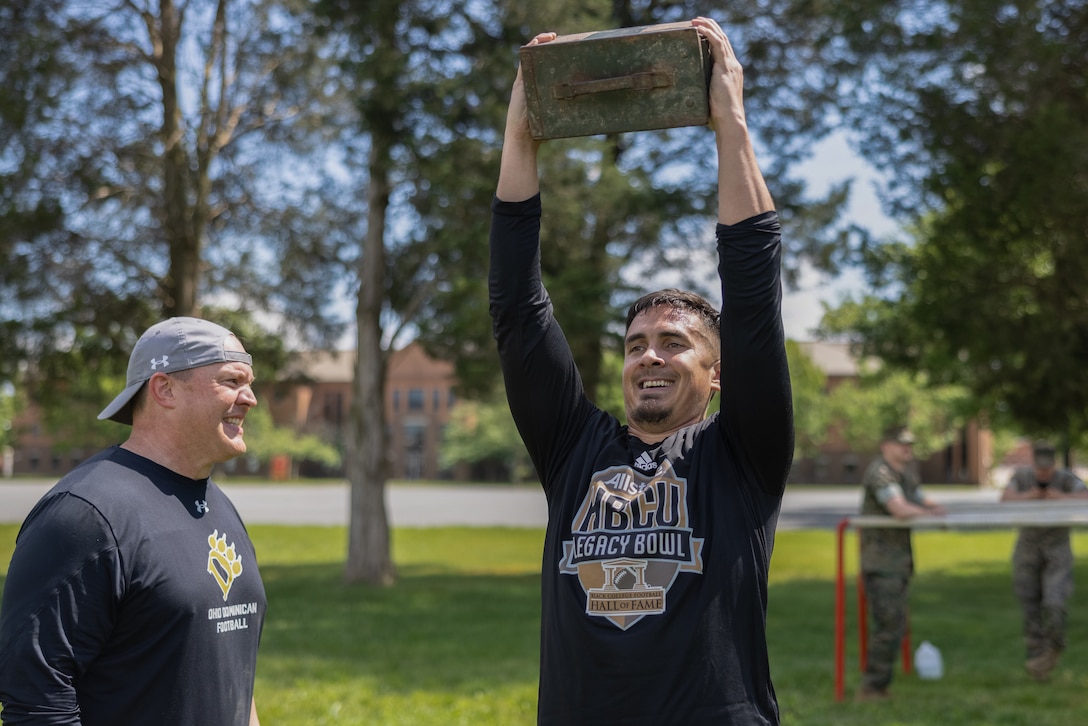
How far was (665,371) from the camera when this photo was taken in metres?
2.82

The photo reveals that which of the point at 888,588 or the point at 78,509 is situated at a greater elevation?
the point at 78,509

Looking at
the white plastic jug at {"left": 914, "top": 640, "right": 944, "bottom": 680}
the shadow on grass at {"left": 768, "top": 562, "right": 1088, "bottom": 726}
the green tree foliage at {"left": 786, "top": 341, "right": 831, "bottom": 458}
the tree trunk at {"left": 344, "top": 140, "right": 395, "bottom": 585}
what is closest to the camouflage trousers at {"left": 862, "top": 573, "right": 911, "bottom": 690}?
the shadow on grass at {"left": 768, "top": 562, "right": 1088, "bottom": 726}

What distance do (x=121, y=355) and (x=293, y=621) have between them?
21.3 ft

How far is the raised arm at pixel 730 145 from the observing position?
2588 millimetres

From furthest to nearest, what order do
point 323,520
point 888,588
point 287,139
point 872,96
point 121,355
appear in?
point 323,520
point 287,139
point 121,355
point 872,96
point 888,588

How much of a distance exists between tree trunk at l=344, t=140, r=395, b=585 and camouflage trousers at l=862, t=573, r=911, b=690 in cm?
1083

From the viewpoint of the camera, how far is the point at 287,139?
19891 mm

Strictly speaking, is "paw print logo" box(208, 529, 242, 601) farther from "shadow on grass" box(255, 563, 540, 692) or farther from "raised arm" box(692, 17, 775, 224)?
"shadow on grass" box(255, 563, 540, 692)

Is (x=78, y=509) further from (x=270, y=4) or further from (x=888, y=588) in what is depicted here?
(x=270, y=4)

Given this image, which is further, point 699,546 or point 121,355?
point 121,355

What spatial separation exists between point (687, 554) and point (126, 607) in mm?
1424

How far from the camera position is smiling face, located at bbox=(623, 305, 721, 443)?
9.23 feet

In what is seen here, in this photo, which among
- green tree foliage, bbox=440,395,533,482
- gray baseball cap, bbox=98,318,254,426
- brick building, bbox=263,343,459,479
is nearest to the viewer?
gray baseball cap, bbox=98,318,254,426

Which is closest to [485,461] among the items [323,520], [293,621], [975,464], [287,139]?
[975,464]
